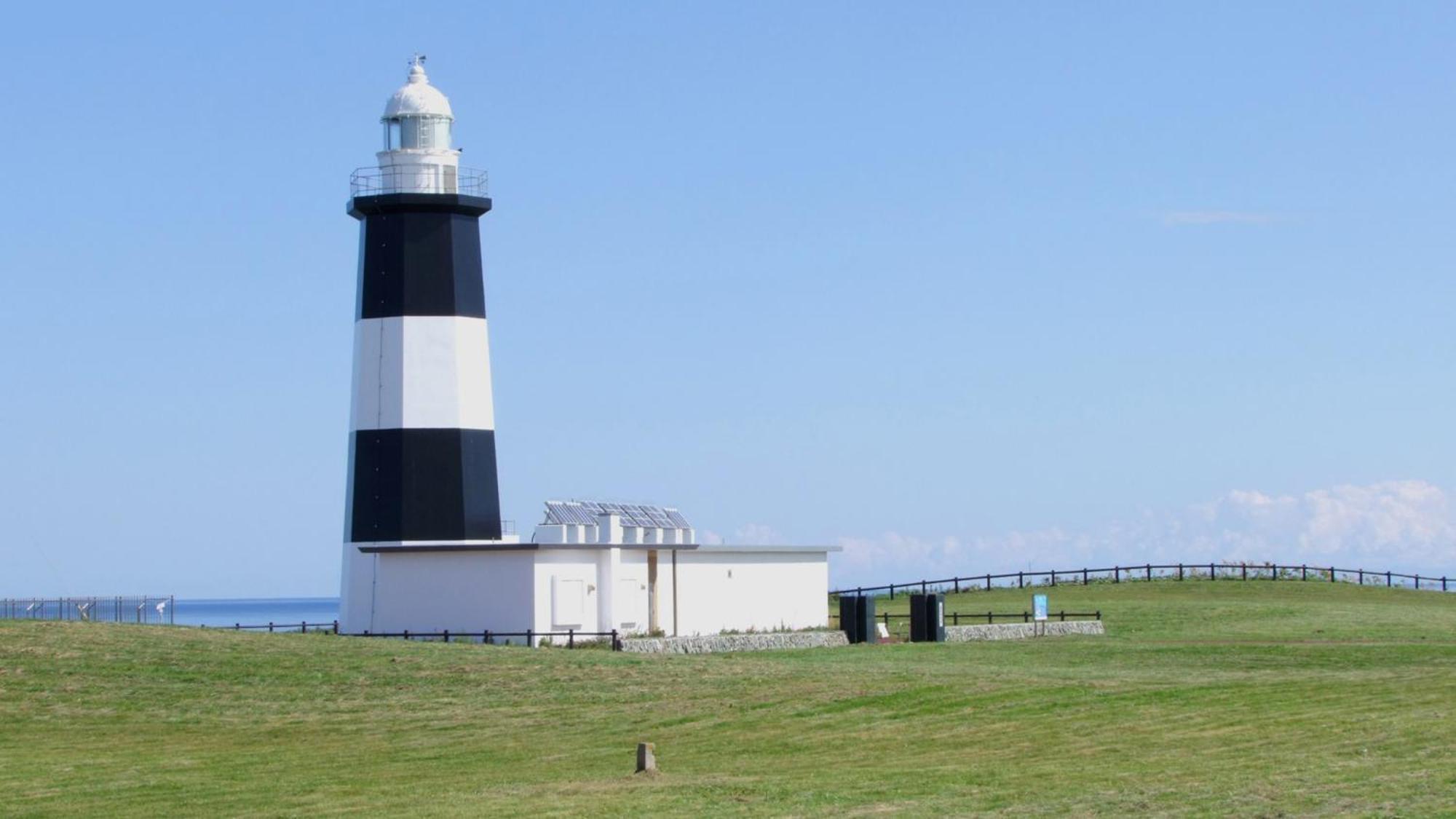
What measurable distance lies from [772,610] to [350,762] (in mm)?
25903

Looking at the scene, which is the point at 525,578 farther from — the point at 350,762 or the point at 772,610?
the point at 350,762

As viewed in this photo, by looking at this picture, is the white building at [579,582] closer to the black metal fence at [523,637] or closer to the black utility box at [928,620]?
the black metal fence at [523,637]

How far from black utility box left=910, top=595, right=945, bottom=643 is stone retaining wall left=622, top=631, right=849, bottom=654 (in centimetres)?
177

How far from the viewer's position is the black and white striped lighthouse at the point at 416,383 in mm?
41656

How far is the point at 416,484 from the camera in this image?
41.7m

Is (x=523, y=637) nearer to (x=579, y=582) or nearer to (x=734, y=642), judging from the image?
(x=579, y=582)

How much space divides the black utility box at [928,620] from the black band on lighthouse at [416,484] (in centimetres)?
1102

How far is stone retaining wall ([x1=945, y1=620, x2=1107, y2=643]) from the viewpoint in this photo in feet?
152

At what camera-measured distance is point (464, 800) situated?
1912 centimetres

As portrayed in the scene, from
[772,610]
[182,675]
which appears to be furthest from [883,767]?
[772,610]

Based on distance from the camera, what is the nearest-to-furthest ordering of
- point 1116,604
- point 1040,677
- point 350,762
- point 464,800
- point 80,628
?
point 464,800
point 350,762
point 1040,677
point 80,628
point 1116,604

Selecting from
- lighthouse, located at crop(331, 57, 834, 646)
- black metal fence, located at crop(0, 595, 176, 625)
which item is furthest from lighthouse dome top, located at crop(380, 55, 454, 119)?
black metal fence, located at crop(0, 595, 176, 625)

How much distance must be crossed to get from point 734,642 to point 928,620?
207 inches

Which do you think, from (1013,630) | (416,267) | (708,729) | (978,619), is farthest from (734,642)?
(708,729)
